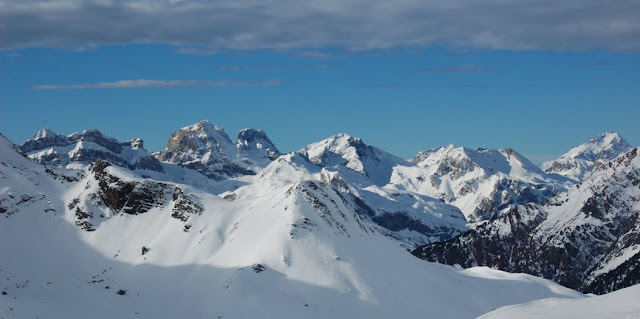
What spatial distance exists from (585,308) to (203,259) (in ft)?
257

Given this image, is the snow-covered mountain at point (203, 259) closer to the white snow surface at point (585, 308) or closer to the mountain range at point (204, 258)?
the mountain range at point (204, 258)

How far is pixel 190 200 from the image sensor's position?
440 feet

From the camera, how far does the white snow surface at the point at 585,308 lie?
4591cm

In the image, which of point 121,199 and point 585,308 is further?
point 121,199

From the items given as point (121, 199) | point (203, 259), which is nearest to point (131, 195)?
point (121, 199)

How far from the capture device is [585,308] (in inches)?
1903

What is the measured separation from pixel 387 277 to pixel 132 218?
51.1m

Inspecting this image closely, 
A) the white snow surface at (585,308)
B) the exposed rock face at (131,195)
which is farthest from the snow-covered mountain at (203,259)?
the white snow surface at (585,308)

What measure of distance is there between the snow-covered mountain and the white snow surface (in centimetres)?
5020

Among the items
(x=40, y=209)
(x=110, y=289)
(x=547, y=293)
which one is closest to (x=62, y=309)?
(x=110, y=289)

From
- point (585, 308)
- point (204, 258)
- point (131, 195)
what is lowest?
point (585, 308)

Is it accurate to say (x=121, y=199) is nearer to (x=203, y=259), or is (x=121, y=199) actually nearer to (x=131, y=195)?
(x=131, y=195)

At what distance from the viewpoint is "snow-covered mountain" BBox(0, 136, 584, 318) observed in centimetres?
10150

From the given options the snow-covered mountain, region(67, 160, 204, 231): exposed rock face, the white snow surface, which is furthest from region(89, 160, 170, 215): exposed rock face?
the white snow surface
